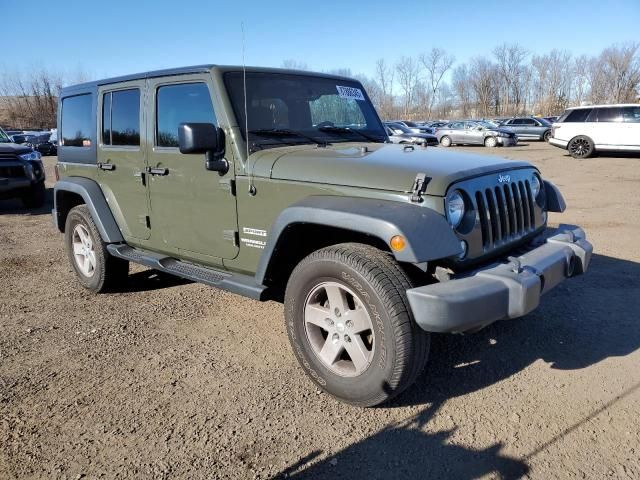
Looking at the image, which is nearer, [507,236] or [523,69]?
[507,236]

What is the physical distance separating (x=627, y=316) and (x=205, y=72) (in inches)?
150

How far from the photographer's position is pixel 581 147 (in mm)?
17812

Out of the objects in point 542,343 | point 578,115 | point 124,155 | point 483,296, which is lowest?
point 542,343

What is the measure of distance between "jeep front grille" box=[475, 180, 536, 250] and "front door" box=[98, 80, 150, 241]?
2716mm

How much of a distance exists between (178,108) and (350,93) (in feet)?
4.96

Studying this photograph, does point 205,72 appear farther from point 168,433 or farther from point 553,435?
point 553,435

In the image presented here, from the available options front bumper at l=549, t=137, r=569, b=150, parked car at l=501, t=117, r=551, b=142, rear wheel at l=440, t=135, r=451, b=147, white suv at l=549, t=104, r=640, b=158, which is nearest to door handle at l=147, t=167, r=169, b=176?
white suv at l=549, t=104, r=640, b=158

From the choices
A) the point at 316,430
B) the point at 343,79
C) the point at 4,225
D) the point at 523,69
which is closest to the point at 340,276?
the point at 316,430

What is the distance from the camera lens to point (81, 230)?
5059 mm

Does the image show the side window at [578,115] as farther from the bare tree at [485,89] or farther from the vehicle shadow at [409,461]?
the bare tree at [485,89]

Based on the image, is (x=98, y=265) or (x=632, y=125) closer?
(x=98, y=265)

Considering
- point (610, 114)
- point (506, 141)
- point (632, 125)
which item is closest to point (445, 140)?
point (506, 141)

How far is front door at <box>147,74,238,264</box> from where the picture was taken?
11.7 feet

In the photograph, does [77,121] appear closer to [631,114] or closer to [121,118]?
[121,118]
